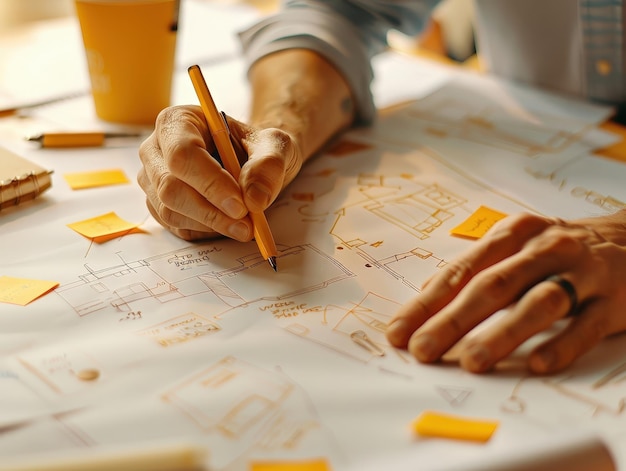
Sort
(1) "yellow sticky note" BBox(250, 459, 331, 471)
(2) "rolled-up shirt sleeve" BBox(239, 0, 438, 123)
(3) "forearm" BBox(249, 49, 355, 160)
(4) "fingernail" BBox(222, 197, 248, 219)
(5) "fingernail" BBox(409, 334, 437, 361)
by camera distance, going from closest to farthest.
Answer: (1) "yellow sticky note" BBox(250, 459, 331, 471), (5) "fingernail" BBox(409, 334, 437, 361), (4) "fingernail" BBox(222, 197, 248, 219), (3) "forearm" BBox(249, 49, 355, 160), (2) "rolled-up shirt sleeve" BBox(239, 0, 438, 123)

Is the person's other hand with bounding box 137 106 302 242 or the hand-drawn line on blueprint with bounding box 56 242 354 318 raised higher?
the person's other hand with bounding box 137 106 302 242

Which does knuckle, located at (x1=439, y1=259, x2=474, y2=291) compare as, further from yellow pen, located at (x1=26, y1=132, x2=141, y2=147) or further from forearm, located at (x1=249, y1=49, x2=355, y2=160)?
yellow pen, located at (x1=26, y1=132, x2=141, y2=147)

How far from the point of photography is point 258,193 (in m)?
0.64

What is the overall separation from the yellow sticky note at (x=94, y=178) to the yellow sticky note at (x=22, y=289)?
21 centimetres

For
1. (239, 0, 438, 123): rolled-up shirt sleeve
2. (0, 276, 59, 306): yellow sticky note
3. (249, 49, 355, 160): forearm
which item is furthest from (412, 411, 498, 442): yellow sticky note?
(239, 0, 438, 123): rolled-up shirt sleeve

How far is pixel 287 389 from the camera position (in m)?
0.49

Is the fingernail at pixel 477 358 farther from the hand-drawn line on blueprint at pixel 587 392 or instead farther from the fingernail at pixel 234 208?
the fingernail at pixel 234 208

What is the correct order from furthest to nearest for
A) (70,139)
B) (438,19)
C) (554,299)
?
1. (438,19)
2. (70,139)
3. (554,299)

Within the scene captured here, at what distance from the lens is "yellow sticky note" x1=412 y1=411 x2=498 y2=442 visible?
0.45m

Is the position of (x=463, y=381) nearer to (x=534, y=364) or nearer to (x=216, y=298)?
(x=534, y=364)

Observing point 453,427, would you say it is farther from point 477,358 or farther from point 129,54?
point 129,54

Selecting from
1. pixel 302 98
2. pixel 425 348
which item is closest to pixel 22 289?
pixel 425 348

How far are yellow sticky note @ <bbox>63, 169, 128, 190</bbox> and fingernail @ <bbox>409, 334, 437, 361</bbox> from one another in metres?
0.45

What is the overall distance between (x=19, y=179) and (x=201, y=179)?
9.6 inches
